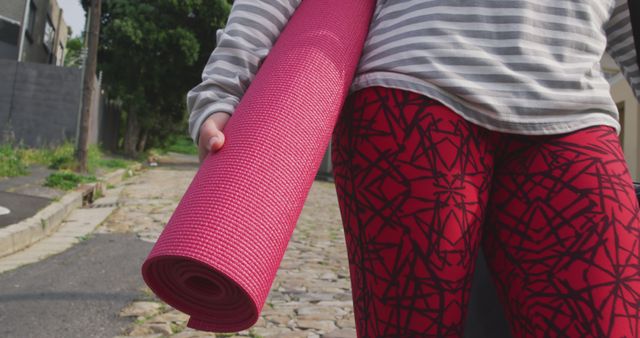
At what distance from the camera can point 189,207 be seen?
1.00m

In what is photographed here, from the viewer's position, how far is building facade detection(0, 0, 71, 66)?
18359mm

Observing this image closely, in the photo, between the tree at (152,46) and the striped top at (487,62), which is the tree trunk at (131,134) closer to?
the tree at (152,46)

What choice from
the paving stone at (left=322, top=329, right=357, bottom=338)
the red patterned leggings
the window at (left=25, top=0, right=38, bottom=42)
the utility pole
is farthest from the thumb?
the window at (left=25, top=0, right=38, bottom=42)

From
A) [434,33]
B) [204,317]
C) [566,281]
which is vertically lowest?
[204,317]

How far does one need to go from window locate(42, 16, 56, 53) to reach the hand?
23983mm

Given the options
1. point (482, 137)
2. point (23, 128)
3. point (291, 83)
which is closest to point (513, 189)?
point (482, 137)

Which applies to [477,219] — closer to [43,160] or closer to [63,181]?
[63,181]

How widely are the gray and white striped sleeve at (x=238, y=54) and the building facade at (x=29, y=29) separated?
19.5 m

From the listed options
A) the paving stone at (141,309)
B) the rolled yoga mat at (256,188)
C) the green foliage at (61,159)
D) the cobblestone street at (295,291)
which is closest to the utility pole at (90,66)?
the green foliage at (61,159)

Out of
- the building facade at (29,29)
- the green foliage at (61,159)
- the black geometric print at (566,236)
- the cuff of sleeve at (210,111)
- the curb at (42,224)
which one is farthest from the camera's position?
the building facade at (29,29)

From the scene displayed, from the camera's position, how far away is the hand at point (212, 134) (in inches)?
43.7

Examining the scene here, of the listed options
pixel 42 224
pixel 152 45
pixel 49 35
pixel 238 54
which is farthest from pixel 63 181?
pixel 49 35

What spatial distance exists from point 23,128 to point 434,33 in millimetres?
16113

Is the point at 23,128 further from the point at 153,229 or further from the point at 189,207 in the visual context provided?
the point at 189,207
